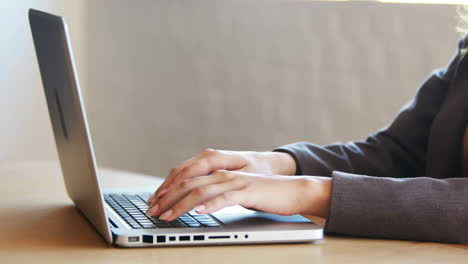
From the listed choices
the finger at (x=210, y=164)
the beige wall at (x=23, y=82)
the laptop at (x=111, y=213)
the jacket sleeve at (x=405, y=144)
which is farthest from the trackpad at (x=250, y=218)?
the beige wall at (x=23, y=82)

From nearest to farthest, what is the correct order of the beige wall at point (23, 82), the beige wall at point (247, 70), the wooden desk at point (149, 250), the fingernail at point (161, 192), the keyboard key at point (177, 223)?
the wooden desk at point (149, 250) → the keyboard key at point (177, 223) → the fingernail at point (161, 192) → the beige wall at point (247, 70) → the beige wall at point (23, 82)

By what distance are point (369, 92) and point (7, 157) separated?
1.52 m

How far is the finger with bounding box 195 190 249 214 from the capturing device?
76 cm

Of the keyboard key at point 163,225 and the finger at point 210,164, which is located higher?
the finger at point 210,164

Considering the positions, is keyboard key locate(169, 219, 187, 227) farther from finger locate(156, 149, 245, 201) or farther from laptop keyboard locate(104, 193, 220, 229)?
finger locate(156, 149, 245, 201)

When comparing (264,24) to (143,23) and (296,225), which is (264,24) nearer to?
(143,23)

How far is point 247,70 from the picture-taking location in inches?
95.8

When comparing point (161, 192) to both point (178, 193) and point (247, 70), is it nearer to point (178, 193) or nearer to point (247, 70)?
point (178, 193)

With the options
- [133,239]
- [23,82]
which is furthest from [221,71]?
[133,239]

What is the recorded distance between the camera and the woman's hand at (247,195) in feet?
2.52

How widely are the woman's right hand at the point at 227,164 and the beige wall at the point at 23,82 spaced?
1.71 meters

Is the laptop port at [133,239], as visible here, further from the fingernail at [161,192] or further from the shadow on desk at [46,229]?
the fingernail at [161,192]

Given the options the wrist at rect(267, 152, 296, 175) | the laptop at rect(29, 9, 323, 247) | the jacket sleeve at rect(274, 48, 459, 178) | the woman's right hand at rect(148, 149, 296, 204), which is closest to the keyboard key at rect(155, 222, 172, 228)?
the laptop at rect(29, 9, 323, 247)

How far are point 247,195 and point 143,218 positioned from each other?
5.4 inches
